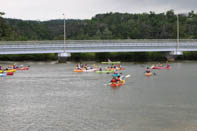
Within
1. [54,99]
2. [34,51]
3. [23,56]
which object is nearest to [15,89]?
[54,99]

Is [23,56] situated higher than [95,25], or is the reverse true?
[95,25]

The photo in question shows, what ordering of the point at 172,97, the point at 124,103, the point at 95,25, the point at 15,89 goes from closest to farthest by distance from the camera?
the point at 124,103 → the point at 172,97 → the point at 15,89 → the point at 95,25

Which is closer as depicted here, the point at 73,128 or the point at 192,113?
the point at 73,128

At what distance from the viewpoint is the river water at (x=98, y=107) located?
76.8ft

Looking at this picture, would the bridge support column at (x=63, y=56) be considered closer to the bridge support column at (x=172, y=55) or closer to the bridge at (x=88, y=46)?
the bridge at (x=88, y=46)

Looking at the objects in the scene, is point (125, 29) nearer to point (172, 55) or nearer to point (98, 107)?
point (172, 55)

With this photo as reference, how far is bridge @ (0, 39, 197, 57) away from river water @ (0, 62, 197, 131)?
3558 cm

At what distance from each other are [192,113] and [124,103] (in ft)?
21.9

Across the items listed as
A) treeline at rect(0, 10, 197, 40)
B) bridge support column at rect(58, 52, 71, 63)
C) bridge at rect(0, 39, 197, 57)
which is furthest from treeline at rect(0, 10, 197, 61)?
bridge at rect(0, 39, 197, 57)

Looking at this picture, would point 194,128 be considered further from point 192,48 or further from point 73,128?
point 192,48

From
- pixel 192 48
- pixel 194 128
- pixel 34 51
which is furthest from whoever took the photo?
pixel 192 48

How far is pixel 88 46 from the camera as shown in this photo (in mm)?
81062

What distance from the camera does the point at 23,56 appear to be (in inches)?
3656

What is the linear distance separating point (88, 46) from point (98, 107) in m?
52.9
